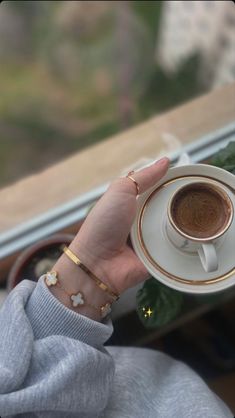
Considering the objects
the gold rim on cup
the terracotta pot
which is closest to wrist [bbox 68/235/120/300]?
the gold rim on cup

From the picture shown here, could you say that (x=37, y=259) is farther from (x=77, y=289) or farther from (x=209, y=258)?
(x=209, y=258)

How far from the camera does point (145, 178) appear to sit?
24.5 inches

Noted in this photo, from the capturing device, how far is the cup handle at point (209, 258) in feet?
1.87

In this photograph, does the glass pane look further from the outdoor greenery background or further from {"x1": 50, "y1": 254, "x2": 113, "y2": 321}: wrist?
{"x1": 50, "y1": 254, "x2": 113, "y2": 321}: wrist

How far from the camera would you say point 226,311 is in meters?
1.13

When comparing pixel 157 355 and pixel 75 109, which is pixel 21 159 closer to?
pixel 75 109

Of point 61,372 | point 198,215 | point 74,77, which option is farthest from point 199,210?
point 74,77

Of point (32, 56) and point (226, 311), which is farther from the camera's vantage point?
point (226, 311)

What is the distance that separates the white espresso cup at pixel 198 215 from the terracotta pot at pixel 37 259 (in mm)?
273

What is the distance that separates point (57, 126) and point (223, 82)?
370 mm

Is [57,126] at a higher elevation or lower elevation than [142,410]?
higher

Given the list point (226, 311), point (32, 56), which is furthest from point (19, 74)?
point (226, 311)

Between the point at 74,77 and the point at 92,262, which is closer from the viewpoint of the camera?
the point at 92,262

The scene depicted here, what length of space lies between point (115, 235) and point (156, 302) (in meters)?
0.14
